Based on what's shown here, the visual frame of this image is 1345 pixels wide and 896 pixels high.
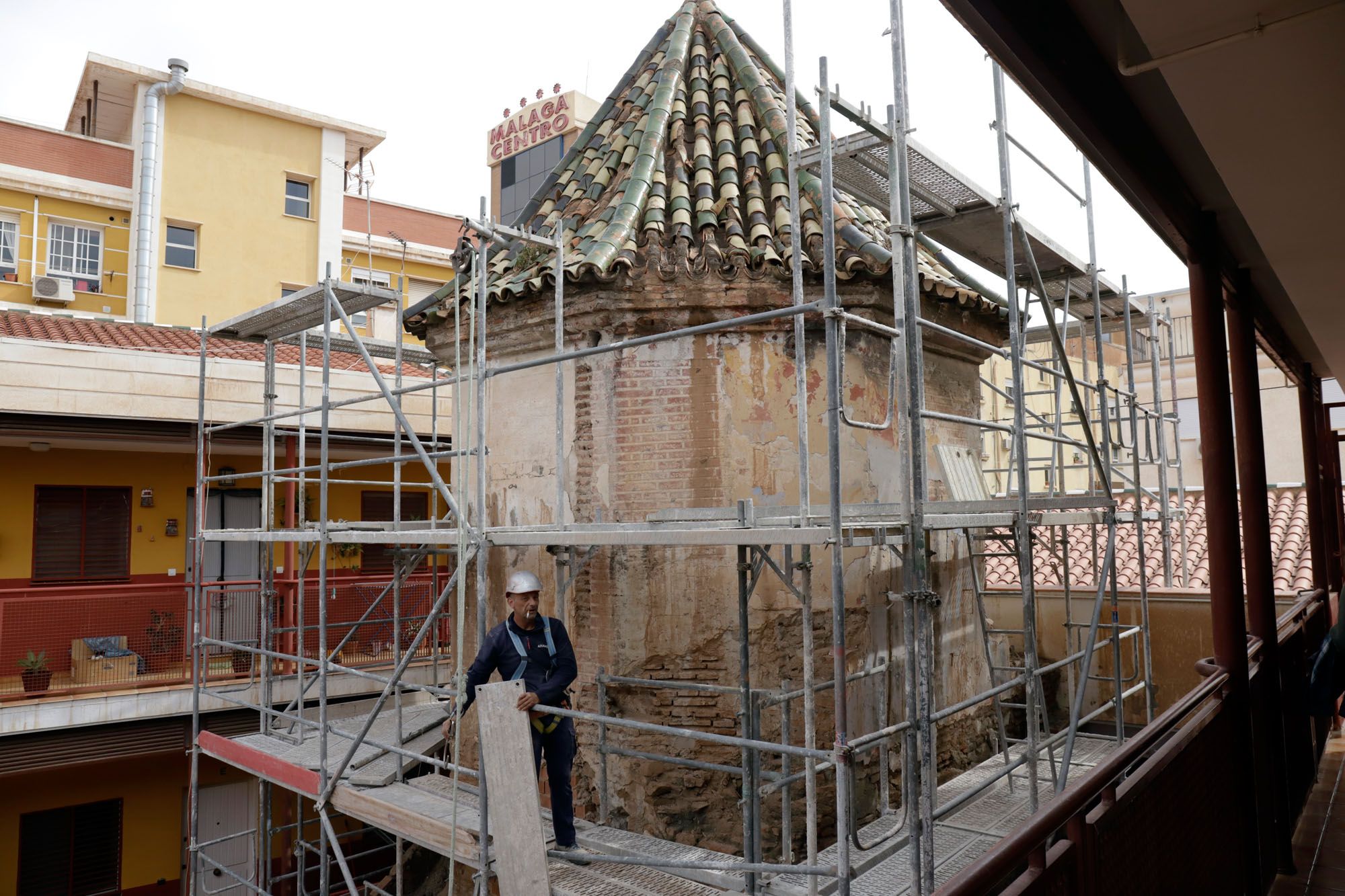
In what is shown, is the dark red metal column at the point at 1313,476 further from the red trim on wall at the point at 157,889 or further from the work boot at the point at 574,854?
the red trim on wall at the point at 157,889

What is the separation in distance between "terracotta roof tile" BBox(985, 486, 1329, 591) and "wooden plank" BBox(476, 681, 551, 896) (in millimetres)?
8163

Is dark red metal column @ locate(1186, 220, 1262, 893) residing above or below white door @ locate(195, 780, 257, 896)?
→ above

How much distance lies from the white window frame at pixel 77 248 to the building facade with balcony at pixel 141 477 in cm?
5

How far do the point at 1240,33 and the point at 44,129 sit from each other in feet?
76.5

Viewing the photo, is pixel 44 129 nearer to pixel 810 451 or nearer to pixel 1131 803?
pixel 810 451

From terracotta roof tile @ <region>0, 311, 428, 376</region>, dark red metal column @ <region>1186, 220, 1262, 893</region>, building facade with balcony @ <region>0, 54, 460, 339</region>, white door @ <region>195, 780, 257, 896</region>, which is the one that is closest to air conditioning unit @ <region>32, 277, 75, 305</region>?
building facade with balcony @ <region>0, 54, 460, 339</region>

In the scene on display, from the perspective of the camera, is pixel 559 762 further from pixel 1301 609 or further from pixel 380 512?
pixel 380 512

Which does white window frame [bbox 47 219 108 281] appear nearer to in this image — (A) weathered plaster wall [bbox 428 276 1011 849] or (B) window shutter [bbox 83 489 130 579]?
(B) window shutter [bbox 83 489 130 579]

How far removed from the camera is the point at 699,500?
7.93 m

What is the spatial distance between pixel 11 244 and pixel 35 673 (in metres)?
13.2

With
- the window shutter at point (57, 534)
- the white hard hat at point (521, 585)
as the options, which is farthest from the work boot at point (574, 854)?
the window shutter at point (57, 534)

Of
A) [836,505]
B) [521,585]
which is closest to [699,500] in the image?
[521,585]

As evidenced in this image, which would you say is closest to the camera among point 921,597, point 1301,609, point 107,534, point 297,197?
point 921,597

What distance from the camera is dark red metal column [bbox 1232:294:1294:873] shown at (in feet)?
19.2
